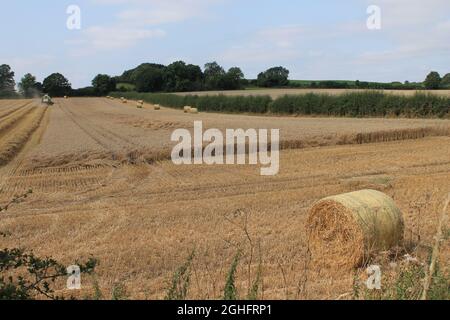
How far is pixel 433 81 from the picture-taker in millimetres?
63094

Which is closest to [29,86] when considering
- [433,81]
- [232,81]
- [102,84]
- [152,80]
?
[102,84]

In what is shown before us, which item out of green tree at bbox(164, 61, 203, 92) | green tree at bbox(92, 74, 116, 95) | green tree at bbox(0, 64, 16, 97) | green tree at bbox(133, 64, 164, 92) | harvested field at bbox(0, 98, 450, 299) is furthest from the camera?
green tree at bbox(92, 74, 116, 95)

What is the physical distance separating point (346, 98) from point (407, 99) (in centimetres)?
547

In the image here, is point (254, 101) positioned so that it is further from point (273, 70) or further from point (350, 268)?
point (273, 70)

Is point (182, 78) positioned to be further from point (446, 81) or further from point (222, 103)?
point (446, 81)

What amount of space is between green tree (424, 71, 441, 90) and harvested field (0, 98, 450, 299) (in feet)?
139

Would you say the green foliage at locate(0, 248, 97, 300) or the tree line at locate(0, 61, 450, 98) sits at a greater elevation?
the tree line at locate(0, 61, 450, 98)

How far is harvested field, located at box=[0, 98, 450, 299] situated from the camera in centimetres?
778

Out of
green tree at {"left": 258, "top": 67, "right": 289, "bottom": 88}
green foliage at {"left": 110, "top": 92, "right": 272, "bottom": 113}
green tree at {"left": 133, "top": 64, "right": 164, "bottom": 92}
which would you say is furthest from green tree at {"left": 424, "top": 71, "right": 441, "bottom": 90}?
green tree at {"left": 133, "top": 64, "right": 164, "bottom": 92}

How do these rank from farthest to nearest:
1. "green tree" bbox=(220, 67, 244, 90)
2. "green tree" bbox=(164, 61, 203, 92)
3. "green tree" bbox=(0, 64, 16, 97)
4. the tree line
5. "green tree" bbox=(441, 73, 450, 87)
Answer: "green tree" bbox=(0, 64, 16, 97) < "green tree" bbox=(164, 61, 203, 92) < "green tree" bbox=(220, 67, 244, 90) < the tree line < "green tree" bbox=(441, 73, 450, 87)

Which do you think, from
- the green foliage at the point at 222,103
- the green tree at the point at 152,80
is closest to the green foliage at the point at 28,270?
the green foliage at the point at 222,103

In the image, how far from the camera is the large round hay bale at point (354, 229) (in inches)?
299

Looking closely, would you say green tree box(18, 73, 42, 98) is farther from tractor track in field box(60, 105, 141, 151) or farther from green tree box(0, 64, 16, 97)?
tractor track in field box(60, 105, 141, 151)
